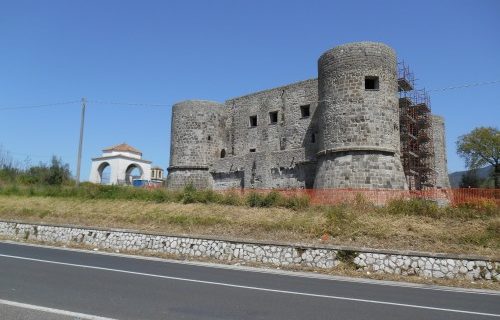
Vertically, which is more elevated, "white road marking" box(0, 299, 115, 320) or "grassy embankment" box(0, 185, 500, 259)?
"grassy embankment" box(0, 185, 500, 259)

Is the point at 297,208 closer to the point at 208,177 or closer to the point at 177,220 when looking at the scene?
the point at 177,220

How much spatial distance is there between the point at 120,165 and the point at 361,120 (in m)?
37.3

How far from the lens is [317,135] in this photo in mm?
25859

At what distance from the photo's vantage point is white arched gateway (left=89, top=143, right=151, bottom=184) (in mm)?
51500

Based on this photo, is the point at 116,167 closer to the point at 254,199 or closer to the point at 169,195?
the point at 169,195

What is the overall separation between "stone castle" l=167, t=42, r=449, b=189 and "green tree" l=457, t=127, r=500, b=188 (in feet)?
71.0

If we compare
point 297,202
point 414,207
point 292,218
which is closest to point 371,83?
point 297,202

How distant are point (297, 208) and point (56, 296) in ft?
36.6

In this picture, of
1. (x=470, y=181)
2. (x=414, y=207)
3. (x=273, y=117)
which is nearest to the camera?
(x=414, y=207)

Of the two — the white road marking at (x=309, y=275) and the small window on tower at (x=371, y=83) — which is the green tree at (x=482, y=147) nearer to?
the small window on tower at (x=371, y=83)

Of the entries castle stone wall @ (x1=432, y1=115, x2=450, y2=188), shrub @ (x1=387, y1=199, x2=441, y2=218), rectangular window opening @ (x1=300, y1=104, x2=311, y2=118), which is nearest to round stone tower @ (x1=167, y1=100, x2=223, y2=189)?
rectangular window opening @ (x1=300, y1=104, x2=311, y2=118)

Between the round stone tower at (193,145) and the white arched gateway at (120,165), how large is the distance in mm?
21775

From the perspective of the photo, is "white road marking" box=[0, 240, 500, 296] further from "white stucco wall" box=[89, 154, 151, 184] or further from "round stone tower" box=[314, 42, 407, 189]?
"white stucco wall" box=[89, 154, 151, 184]

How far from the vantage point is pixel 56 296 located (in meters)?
7.19
